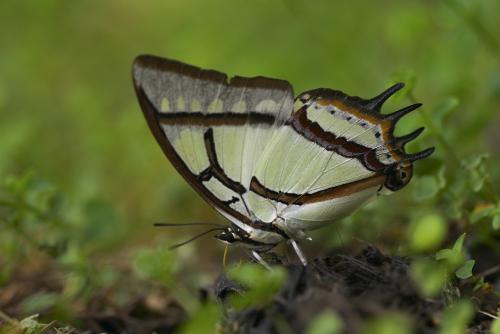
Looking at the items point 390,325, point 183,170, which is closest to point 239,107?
point 183,170

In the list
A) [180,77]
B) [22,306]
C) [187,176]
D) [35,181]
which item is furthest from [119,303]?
[180,77]

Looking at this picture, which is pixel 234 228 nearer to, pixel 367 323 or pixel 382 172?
pixel 382 172

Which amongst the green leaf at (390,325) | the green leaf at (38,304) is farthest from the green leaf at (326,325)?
the green leaf at (38,304)

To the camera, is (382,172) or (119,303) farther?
(119,303)

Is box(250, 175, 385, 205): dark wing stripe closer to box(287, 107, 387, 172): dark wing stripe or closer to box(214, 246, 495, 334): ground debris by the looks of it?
box(287, 107, 387, 172): dark wing stripe

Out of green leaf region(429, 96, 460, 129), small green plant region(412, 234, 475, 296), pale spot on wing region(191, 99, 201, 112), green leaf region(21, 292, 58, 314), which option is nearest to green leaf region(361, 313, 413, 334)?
small green plant region(412, 234, 475, 296)

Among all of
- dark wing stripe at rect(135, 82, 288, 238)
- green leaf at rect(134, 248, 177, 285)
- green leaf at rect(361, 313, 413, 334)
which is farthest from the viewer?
green leaf at rect(134, 248, 177, 285)
